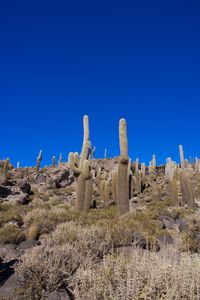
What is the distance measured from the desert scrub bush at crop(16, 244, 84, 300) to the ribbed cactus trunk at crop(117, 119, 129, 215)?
8.43m

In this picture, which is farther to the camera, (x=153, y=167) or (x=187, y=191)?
(x=153, y=167)

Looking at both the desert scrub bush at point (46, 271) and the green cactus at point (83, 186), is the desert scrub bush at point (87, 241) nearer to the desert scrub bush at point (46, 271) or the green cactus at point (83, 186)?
the desert scrub bush at point (46, 271)

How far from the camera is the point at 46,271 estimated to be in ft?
14.9

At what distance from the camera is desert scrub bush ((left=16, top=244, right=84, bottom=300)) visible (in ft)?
13.7

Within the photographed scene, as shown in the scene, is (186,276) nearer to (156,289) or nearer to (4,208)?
(156,289)

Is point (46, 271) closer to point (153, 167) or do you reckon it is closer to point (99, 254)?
point (99, 254)

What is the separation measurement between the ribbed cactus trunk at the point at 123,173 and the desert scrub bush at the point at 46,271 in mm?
8428

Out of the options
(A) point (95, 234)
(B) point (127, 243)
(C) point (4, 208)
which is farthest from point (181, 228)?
(C) point (4, 208)

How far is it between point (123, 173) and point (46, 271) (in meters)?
9.38

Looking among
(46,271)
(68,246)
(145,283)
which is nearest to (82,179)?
(68,246)

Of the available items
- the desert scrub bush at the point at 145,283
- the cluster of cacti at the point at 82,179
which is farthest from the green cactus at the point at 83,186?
the desert scrub bush at the point at 145,283

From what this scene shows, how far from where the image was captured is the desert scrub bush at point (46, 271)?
417 cm

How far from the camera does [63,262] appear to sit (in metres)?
4.81

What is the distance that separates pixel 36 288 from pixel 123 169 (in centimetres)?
978
